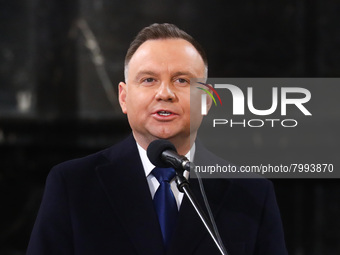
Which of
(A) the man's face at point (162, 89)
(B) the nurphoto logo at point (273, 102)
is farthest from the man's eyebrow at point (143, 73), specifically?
(B) the nurphoto logo at point (273, 102)

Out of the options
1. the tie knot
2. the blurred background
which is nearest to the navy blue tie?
the tie knot

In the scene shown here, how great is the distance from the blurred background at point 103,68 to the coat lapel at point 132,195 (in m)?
1.78

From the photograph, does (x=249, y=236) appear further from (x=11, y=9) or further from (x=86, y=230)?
(x=11, y=9)

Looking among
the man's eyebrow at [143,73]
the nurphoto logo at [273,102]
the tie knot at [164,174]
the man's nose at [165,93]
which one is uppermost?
the nurphoto logo at [273,102]

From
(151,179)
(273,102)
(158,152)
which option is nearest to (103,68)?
(273,102)

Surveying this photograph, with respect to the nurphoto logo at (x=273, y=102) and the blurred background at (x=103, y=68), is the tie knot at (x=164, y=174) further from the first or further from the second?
the blurred background at (x=103, y=68)

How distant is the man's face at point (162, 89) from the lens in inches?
44.4

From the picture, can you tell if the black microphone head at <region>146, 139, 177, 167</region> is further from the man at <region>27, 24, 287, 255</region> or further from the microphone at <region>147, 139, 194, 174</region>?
the man at <region>27, 24, 287, 255</region>

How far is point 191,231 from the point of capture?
113 centimetres

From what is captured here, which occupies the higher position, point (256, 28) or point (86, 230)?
point (256, 28)

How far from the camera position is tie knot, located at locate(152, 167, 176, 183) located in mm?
1163

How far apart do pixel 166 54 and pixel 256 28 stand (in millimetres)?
2037

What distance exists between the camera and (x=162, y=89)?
113cm

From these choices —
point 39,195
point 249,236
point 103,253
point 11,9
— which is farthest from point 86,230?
point 11,9
